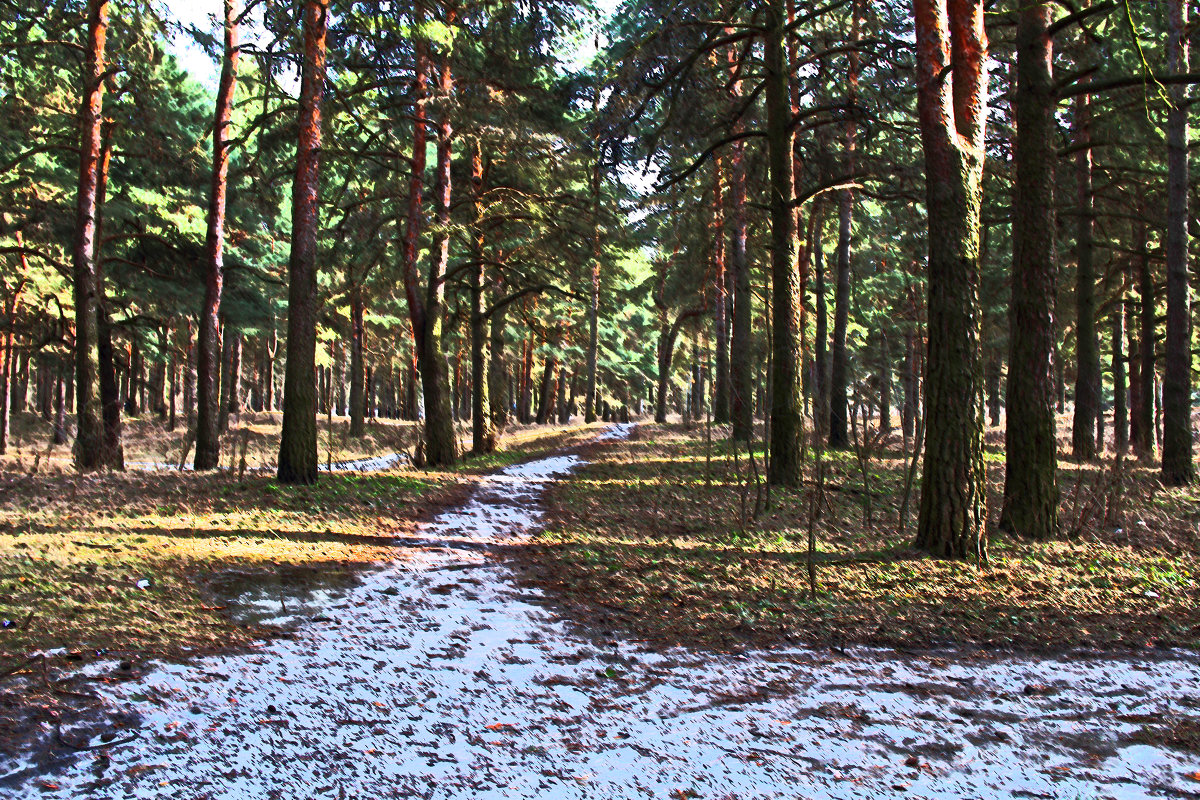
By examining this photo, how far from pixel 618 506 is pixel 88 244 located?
11.3 meters

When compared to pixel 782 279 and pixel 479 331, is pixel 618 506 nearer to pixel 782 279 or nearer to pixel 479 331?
pixel 782 279

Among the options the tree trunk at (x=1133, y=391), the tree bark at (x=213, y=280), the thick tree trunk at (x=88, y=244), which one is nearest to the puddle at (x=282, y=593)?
the tree bark at (x=213, y=280)

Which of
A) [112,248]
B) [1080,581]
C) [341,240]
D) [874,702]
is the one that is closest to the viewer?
[874,702]

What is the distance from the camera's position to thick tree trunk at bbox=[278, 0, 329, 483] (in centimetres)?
1218

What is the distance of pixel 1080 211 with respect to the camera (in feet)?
48.5

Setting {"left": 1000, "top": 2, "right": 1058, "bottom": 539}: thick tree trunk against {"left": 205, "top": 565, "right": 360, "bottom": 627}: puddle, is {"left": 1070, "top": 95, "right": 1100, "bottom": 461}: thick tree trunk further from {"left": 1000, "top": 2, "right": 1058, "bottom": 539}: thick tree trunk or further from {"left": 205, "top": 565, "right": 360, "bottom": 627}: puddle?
{"left": 205, "top": 565, "right": 360, "bottom": 627}: puddle

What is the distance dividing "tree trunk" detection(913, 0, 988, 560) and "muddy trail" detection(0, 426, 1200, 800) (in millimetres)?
2360

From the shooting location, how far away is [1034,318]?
8344mm

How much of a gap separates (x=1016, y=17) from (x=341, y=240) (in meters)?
13.0

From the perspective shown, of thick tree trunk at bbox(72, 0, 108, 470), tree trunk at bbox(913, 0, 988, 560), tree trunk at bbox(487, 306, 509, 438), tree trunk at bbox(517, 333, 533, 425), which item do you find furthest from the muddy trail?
tree trunk at bbox(517, 333, 533, 425)

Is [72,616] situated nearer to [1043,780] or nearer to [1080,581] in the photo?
[1043,780]

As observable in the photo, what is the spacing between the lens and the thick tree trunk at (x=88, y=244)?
1441 centimetres

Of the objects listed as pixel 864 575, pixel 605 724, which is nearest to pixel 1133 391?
pixel 864 575

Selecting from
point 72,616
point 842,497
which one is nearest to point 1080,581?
point 842,497
